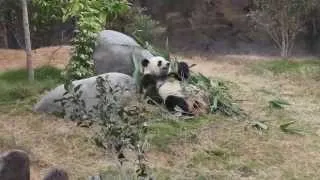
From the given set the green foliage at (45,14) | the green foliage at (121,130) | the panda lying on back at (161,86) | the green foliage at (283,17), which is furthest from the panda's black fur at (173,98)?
the green foliage at (283,17)

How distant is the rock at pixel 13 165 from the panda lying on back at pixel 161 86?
3.25 m

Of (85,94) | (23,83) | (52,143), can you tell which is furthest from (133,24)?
(52,143)

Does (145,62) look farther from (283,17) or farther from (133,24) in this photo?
(283,17)

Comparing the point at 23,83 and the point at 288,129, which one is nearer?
the point at 288,129

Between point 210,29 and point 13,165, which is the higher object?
point 13,165

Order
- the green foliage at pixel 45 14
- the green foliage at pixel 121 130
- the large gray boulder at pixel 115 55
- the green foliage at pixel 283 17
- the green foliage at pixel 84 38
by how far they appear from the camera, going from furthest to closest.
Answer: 1. the green foliage at pixel 283 17
2. the green foliage at pixel 45 14
3. the large gray boulder at pixel 115 55
4. the green foliage at pixel 84 38
5. the green foliage at pixel 121 130

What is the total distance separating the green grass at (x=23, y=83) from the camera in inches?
301

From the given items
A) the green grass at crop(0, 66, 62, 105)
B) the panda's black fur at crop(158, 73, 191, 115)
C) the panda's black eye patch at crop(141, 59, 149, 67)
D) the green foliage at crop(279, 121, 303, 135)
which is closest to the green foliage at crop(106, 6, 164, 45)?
the green grass at crop(0, 66, 62, 105)

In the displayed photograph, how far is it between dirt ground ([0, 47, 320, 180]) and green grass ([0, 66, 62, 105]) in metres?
0.63

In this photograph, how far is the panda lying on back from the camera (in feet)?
22.7

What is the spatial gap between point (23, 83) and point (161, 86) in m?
2.07

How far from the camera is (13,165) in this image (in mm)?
3787

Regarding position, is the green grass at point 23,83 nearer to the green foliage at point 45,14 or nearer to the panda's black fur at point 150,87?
the green foliage at point 45,14

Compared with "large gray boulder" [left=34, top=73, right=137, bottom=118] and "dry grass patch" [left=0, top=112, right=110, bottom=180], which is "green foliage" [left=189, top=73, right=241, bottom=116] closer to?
"large gray boulder" [left=34, top=73, right=137, bottom=118]
